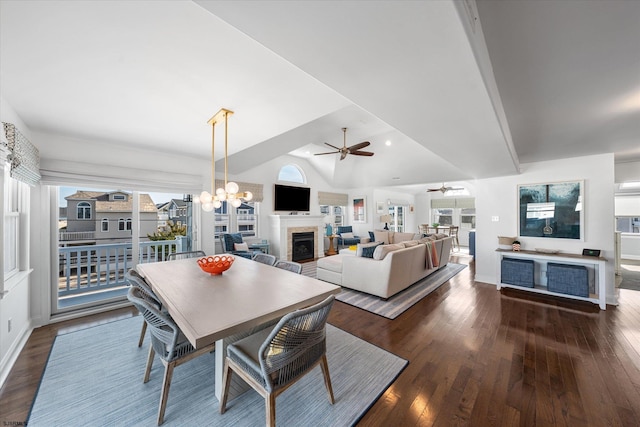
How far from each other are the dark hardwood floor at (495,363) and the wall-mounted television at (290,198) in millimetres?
3810

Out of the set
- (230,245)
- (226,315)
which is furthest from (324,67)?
Answer: (230,245)

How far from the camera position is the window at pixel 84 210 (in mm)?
3371

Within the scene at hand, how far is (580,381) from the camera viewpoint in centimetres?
188

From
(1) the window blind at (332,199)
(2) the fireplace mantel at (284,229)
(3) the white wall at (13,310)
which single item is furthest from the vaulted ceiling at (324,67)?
(1) the window blind at (332,199)

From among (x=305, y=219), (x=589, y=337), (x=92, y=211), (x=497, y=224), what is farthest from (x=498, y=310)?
(x=92, y=211)

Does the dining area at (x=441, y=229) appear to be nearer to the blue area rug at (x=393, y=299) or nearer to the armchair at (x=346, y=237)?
the armchair at (x=346, y=237)

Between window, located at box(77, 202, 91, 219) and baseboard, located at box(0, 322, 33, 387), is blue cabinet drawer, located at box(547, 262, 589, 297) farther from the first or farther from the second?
window, located at box(77, 202, 91, 219)

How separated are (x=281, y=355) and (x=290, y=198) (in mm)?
5597

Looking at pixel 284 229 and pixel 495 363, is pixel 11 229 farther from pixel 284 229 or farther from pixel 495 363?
pixel 495 363

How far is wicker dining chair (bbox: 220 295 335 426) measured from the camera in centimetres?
126

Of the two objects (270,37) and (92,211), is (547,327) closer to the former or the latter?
(270,37)

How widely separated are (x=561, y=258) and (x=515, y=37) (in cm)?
388

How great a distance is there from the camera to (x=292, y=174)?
7090 mm

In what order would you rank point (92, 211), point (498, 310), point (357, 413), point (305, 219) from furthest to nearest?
1. point (305, 219)
2. point (92, 211)
3. point (498, 310)
4. point (357, 413)
